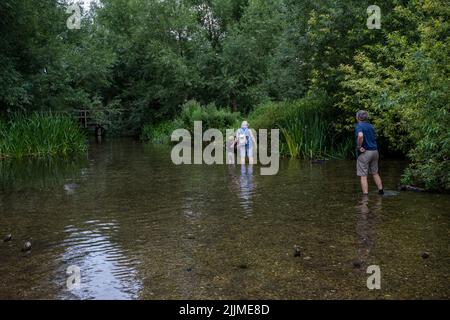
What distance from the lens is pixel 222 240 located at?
6613 millimetres

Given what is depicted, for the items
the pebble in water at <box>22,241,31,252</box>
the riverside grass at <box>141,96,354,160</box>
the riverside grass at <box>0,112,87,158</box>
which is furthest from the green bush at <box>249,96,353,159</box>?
the pebble in water at <box>22,241,31,252</box>

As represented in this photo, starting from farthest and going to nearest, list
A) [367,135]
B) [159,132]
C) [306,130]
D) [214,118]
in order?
[159,132] → [214,118] → [306,130] → [367,135]

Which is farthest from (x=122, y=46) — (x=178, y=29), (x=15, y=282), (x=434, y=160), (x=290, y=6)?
(x=15, y=282)

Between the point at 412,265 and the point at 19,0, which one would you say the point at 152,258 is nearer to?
the point at 412,265

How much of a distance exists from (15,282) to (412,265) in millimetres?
4320

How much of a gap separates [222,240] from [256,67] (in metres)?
32.1

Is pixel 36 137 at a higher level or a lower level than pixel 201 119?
lower

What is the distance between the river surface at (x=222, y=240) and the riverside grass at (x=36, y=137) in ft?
29.8

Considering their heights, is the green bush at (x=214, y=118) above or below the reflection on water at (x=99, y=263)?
above

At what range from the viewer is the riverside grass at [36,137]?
65.9 ft

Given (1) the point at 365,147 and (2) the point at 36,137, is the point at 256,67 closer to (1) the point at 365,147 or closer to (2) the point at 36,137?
(2) the point at 36,137

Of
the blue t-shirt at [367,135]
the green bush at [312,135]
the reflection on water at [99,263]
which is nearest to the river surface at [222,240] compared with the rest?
the reflection on water at [99,263]

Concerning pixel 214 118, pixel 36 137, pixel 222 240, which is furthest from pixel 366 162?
pixel 214 118

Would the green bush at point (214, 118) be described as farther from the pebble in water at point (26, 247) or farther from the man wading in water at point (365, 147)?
the pebble in water at point (26, 247)
